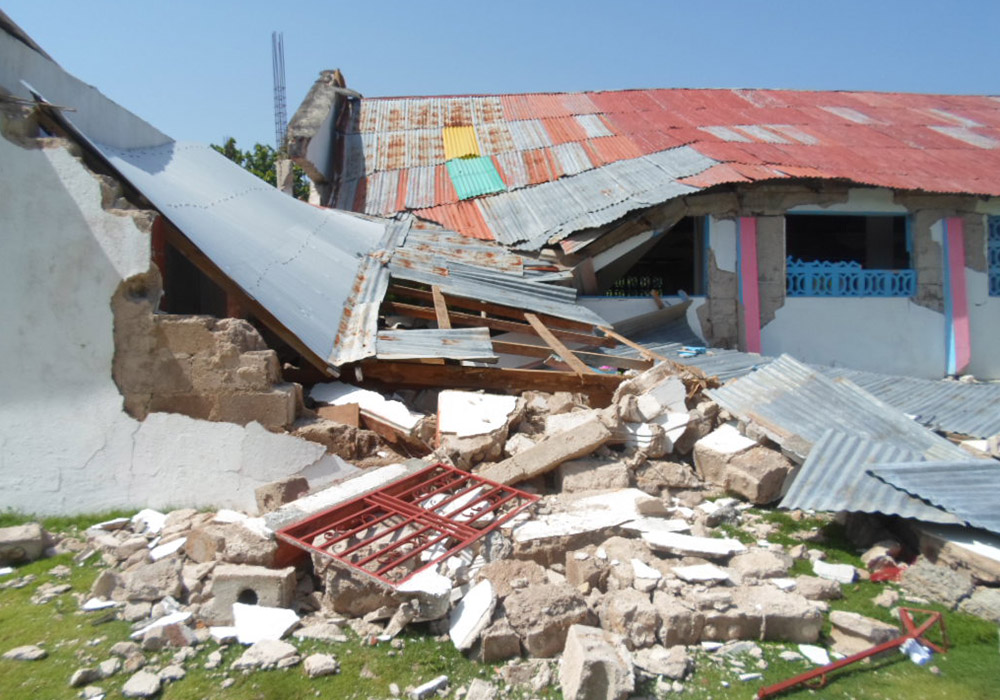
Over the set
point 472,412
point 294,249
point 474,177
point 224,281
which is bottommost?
point 472,412

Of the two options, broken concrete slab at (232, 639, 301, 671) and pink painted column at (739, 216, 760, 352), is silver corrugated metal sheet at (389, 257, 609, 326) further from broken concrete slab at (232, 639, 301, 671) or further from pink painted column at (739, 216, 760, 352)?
broken concrete slab at (232, 639, 301, 671)

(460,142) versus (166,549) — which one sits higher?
(460,142)

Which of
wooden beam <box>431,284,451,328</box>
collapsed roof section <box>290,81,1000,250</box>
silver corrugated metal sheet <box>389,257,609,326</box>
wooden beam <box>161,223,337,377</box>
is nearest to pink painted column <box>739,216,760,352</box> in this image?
collapsed roof section <box>290,81,1000,250</box>

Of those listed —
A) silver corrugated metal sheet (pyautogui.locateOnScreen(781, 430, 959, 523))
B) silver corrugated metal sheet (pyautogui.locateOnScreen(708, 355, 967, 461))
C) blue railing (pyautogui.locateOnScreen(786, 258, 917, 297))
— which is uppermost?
blue railing (pyautogui.locateOnScreen(786, 258, 917, 297))

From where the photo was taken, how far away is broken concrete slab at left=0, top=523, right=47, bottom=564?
14.8ft

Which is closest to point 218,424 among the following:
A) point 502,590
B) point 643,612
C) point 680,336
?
point 502,590

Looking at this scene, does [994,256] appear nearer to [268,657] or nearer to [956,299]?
[956,299]

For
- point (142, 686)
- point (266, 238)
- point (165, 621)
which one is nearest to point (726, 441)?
point (165, 621)

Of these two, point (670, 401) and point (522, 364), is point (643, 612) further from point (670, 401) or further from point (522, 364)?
point (522, 364)

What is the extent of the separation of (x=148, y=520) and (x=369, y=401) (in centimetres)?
172

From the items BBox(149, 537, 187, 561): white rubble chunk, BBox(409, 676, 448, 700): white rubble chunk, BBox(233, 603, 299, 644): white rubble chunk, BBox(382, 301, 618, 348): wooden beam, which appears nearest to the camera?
BBox(409, 676, 448, 700): white rubble chunk

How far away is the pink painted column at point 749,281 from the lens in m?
10.5

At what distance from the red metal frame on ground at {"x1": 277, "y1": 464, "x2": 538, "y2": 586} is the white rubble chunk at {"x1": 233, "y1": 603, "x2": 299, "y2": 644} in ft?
1.21

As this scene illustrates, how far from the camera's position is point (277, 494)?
4.86 m
